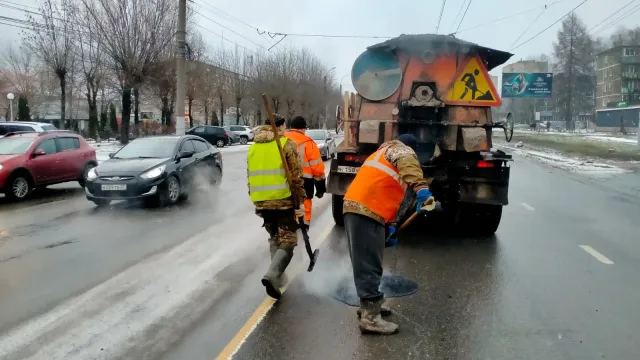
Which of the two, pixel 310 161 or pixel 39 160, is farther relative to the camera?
pixel 39 160

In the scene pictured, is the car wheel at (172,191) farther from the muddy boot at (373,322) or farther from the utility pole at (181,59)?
the utility pole at (181,59)

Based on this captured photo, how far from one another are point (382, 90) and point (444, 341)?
499 cm

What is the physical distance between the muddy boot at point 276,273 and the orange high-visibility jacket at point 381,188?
113 centimetres

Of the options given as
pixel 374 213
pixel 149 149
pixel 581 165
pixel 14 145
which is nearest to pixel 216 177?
pixel 149 149

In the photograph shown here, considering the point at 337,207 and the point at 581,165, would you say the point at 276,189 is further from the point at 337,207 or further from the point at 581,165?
the point at 581,165

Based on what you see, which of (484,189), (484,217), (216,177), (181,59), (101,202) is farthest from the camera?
(181,59)

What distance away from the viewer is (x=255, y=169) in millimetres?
5273

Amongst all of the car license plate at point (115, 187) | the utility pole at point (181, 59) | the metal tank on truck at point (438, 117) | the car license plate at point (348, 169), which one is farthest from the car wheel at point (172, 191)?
the utility pole at point (181, 59)

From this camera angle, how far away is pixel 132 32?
29391mm

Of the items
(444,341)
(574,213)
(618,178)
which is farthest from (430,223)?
(618,178)

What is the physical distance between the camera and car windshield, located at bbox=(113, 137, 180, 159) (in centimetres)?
1192

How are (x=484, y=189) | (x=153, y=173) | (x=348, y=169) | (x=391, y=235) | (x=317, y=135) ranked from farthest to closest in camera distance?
(x=317, y=135)
(x=153, y=173)
(x=348, y=169)
(x=484, y=189)
(x=391, y=235)

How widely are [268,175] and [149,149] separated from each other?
771cm

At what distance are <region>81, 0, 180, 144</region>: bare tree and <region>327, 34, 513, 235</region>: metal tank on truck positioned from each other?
2385 cm
